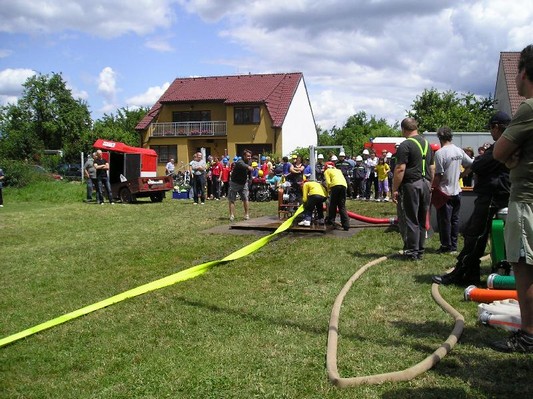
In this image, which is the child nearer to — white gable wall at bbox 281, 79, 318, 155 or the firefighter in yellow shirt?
the firefighter in yellow shirt

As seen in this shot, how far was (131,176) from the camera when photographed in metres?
21.5

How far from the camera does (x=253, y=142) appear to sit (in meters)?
42.9

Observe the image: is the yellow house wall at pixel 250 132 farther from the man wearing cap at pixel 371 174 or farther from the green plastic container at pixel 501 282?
the green plastic container at pixel 501 282

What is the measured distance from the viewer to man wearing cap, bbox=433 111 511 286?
588 centimetres

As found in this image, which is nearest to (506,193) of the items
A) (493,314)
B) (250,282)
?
(493,314)

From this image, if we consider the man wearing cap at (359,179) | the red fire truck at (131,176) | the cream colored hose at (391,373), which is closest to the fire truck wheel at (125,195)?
the red fire truck at (131,176)

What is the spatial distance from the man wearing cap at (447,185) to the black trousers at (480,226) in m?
2.24

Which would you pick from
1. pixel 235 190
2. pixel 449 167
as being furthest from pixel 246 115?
pixel 449 167

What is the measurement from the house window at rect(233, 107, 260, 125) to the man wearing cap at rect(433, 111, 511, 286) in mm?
37291

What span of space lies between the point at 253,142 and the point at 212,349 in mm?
38924

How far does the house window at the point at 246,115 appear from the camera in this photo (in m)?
42.8

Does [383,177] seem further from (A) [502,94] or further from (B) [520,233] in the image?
(A) [502,94]

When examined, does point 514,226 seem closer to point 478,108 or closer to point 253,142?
point 253,142

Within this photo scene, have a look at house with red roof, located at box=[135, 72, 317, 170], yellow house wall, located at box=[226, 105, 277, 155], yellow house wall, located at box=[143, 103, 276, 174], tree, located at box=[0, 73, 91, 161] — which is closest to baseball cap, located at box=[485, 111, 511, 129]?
house with red roof, located at box=[135, 72, 317, 170]
